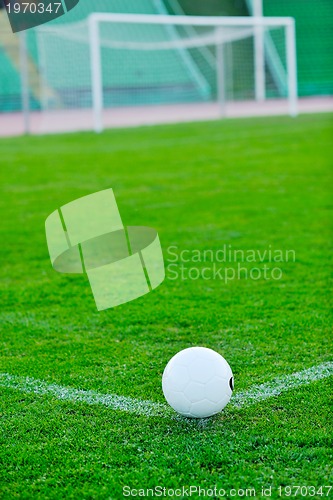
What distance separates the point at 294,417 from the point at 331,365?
66cm

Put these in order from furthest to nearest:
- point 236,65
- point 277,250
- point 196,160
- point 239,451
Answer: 1. point 236,65
2. point 196,160
3. point 277,250
4. point 239,451

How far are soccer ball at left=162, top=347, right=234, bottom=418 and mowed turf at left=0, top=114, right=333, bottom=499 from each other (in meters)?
0.10

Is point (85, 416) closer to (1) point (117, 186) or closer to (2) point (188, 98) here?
(1) point (117, 186)

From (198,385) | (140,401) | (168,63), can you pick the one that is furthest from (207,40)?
(198,385)

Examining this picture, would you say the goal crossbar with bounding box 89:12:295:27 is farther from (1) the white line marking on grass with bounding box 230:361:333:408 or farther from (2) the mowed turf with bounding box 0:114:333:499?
(1) the white line marking on grass with bounding box 230:361:333:408

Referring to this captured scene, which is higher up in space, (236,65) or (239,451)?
(239,451)

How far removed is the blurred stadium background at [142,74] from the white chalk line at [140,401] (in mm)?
13838

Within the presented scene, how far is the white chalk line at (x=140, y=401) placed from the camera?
11.0 ft

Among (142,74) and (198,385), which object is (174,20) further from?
(198,385)

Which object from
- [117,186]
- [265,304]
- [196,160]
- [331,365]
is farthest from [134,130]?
[331,365]

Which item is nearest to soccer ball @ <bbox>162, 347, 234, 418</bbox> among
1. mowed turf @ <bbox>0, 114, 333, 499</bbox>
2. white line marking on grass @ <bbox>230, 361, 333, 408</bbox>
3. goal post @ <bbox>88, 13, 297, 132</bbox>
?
mowed turf @ <bbox>0, 114, 333, 499</bbox>

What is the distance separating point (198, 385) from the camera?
308cm

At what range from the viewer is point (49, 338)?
4.37 metres

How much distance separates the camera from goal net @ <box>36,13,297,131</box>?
1792cm
